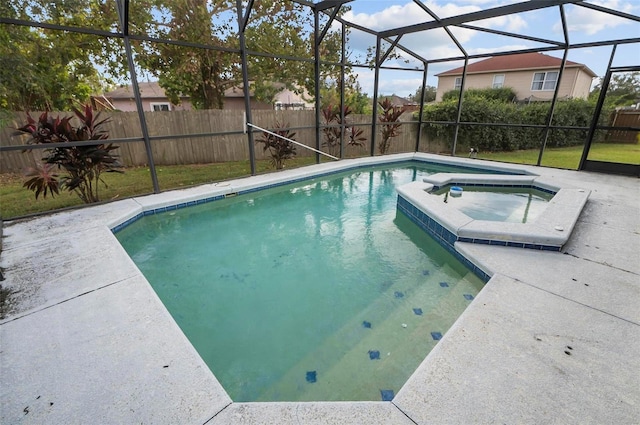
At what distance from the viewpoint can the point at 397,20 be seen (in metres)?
7.09

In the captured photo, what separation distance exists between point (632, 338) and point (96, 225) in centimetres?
525

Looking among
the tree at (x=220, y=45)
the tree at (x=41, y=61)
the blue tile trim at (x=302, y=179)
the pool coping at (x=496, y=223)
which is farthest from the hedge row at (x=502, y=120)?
the tree at (x=41, y=61)

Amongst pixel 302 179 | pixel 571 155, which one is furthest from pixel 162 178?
pixel 571 155

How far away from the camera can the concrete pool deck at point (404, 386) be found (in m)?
1.47

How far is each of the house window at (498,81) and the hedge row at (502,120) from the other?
22.8 feet

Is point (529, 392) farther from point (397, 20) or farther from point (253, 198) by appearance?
point (397, 20)

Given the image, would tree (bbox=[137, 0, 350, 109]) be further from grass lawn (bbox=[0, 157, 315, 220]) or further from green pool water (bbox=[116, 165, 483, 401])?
green pool water (bbox=[116, 165, 483, 401])

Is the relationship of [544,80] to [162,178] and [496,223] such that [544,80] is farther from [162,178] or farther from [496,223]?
[162,178]

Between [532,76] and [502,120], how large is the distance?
923cm

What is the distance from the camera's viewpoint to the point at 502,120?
34.9 ft

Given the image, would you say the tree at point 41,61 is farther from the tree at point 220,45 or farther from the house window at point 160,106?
the house window at point 160,106

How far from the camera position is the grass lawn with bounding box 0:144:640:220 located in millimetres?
4809

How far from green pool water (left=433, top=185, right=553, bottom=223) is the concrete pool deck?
62.7 inches

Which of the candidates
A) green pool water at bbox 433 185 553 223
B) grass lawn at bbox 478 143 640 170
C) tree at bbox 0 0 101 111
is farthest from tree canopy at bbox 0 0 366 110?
grass lawn at bbox 478 143 640 170
